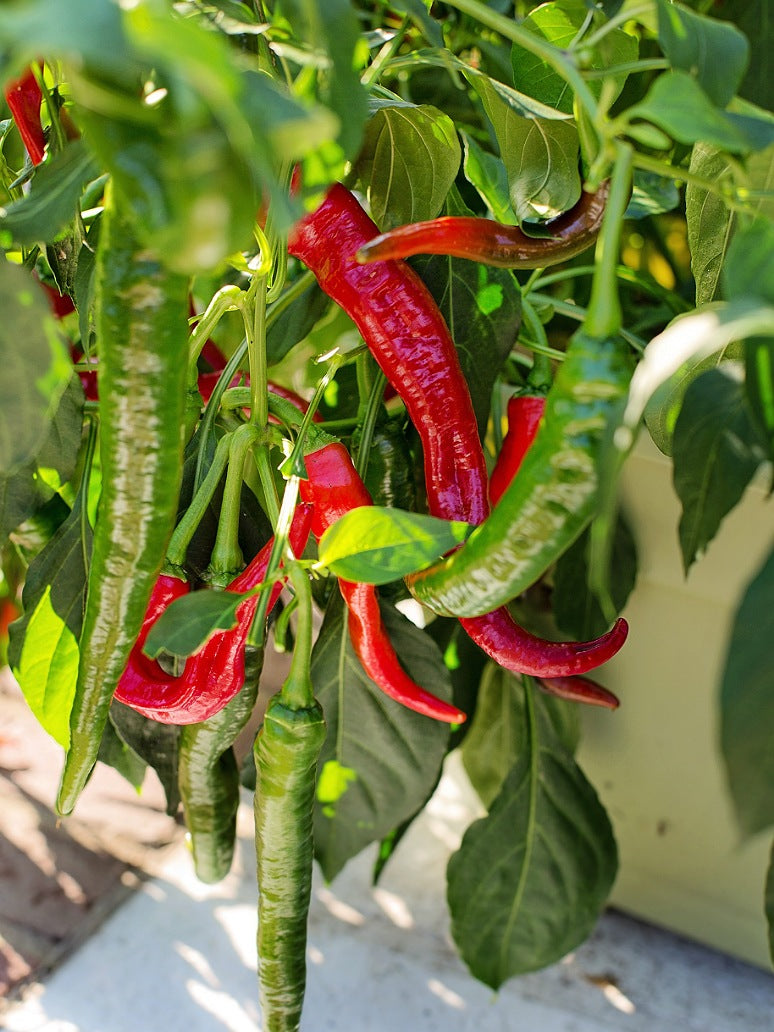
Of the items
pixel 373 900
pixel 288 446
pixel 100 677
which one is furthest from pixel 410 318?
pixel 373 900

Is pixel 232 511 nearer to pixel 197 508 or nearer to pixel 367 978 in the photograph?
pixel 197 508

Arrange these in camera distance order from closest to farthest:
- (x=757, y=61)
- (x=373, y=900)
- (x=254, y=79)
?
(x=254, y=79), (x=757, y=61), (x=373, y=900)

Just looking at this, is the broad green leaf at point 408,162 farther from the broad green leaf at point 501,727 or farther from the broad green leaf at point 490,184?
the broad green leaf at point 501,727

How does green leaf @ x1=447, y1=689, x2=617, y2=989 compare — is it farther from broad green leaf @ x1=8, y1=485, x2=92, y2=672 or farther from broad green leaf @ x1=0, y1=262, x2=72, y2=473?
broad green leaf @ x1=0, y1=262, x2=72, y2=473

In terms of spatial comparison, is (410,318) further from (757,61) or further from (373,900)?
(373,900)

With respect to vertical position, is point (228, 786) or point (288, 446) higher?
point (288, 446)

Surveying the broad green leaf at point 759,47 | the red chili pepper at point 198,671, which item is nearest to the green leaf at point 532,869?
the red chili pepper at point 198,671

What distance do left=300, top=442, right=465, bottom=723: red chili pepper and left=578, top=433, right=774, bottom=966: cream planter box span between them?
0.73 feet

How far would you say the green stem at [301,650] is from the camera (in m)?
0.37

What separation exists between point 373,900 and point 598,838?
0.67 feet

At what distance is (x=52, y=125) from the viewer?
42cm

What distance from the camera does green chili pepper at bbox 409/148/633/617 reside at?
281 mm

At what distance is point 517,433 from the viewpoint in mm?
449

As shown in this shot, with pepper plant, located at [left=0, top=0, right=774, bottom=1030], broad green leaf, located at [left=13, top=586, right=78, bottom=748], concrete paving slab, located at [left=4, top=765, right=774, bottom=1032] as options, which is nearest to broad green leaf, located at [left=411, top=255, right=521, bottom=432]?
pepper plant, located at [left=0, top=0, right=774, bottom=1030]
